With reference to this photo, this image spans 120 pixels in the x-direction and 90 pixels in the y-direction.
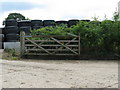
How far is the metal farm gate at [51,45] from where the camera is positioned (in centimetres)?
1018

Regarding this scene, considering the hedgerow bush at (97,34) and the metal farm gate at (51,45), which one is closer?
the metal farm gate at (51,45)

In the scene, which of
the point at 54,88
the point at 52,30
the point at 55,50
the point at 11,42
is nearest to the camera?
the point at 54,88

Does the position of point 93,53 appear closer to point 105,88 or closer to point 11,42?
point 11,42

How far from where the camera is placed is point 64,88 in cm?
391

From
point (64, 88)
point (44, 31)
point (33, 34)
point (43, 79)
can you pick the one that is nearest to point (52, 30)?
point (44, 31)

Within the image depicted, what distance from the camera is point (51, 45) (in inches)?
402

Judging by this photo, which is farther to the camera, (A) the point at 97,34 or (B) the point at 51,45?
(A) the point at 97,34

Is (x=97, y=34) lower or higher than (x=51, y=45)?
higher

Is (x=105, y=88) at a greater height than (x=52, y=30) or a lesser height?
lesser

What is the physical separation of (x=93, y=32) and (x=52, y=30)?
2.28 metres

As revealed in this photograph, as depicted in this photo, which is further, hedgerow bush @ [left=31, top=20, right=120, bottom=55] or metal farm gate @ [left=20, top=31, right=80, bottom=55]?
hedgerow bush @ [left=31, top=20, right=120, bottom=55]

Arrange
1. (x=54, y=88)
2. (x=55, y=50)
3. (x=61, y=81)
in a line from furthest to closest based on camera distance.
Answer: (x=55, y=50), (x=61, y=81), (x=54, y=88)

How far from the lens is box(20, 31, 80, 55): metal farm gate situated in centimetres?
1018

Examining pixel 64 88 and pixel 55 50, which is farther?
pixel 55 50
